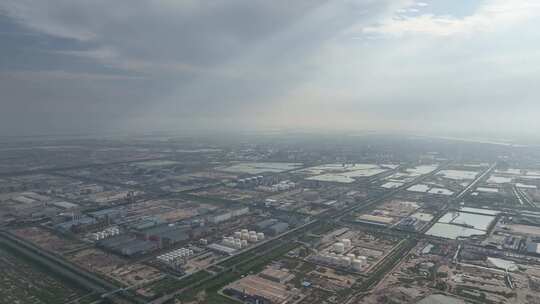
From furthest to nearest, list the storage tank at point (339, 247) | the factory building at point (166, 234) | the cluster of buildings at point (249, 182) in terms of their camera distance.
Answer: the cluster of buildings at point (249, 182), the factory building at point (166, 234), the storage tank at point (339, 247)

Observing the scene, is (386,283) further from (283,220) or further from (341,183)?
(341,183)

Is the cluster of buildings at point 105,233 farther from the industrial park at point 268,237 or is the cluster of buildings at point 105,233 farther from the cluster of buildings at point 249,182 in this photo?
the cluster of buildings at point 249,182

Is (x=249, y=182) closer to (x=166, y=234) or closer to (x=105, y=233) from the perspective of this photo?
(x=166, y=234)

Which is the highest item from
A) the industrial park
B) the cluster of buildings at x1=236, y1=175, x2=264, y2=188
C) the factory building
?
the cluster of buildings at x1=236, y1=175, x2=264, y2=188

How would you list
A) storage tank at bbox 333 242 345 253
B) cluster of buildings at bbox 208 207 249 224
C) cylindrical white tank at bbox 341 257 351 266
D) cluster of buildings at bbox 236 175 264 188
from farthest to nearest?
cluster of buildings at bbox 236 175 264 188
cluster of buildings at bbox 208 207 249 224
storage tank at bbox 333 242 345 253
cylindrical white tank at bbox 341 257 351 266

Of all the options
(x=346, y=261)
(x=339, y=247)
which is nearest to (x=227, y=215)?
(x=339, y=247)

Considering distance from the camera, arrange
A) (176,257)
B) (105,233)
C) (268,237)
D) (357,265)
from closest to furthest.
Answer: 1. (357,265)
2. (176,257)
3. (105,233)
4. (268,237)

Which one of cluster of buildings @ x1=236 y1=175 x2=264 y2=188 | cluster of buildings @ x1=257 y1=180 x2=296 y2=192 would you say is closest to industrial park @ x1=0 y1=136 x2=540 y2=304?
cluster of buildings @ x1=257 y1=180 x2=296 y2=192

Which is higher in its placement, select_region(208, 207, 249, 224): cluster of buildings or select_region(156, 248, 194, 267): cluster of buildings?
select_region(208, 207, 249, 224): cluster of buildings

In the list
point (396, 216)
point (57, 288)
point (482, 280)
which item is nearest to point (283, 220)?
point (396, 216)

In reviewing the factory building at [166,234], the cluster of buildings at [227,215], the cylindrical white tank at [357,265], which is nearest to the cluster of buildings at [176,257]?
the factory building at [166,234]

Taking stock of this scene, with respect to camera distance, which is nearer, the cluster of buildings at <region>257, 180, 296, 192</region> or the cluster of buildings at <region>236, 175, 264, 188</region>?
the cluster of buildings at <region>257, 180, 296, 192</region>

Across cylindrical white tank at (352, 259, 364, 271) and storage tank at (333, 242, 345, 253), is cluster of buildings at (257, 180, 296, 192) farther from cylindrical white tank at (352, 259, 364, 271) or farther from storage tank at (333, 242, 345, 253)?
cylindrical white tank at (352, 259, 364, 271)

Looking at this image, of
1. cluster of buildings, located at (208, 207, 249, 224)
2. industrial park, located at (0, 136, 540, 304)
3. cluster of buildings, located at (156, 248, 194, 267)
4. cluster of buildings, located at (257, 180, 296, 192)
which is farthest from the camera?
cluster of buildings, located at (257, 180, 296, 192)
